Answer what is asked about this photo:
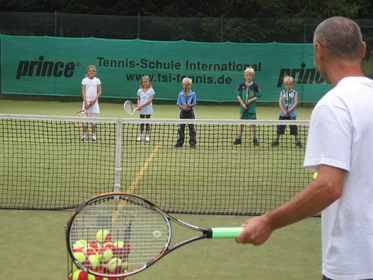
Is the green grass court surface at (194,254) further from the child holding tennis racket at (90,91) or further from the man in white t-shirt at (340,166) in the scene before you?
the child holding tennis racket at (90,91)

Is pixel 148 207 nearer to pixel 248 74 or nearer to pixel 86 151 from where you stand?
pixel 86 151

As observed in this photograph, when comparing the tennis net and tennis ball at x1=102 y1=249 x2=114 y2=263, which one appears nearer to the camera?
tennis ball at x1=102 y1=249 x2=114 y2=263

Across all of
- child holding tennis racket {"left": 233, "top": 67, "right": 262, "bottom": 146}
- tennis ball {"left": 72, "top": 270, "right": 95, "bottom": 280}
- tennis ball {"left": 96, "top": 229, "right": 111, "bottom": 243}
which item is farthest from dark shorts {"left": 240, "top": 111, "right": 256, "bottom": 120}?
tennis ball {"left": 96, "top": 229, "right": 111, "bottom": 243}

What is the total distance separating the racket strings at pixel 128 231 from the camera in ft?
9.28

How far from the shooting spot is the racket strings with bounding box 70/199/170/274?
2828 millimetres

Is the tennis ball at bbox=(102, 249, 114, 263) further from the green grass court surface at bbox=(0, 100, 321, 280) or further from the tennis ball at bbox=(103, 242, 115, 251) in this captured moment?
the green grass court surface at bbox=(0, 100, 321, 280)

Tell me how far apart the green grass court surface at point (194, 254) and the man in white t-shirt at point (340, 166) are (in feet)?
6.99

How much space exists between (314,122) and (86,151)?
26.8 feet

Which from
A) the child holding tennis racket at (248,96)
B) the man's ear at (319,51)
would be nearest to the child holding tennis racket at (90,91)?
the child holding tennis racket at (248,96)

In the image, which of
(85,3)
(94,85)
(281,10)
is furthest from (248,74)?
(85,3)

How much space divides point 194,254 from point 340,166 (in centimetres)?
283

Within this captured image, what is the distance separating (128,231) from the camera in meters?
2.99

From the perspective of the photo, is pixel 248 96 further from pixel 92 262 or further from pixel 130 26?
pixel 130 26

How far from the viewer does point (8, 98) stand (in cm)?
1995
